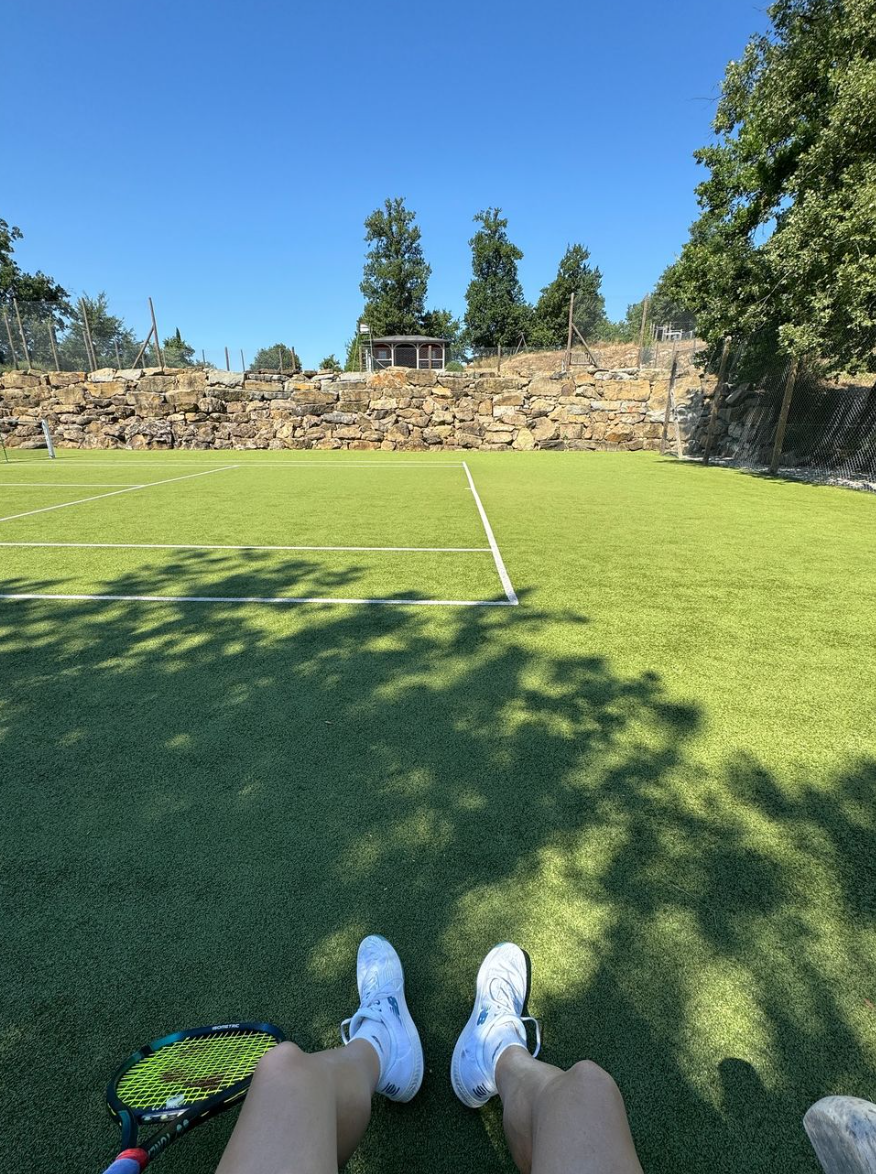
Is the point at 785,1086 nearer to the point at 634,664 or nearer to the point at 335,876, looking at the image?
the point at 335,876

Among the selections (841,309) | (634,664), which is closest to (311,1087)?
(634,664)

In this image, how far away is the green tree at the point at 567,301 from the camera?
4334cm

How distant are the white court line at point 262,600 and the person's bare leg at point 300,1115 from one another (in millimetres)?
3567

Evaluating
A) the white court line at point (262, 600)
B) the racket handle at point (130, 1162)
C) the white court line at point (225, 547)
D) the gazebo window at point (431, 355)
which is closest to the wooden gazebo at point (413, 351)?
the gazebo window at point (431, 355)

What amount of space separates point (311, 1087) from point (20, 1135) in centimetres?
75

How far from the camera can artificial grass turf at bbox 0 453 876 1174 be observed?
1.47 meters

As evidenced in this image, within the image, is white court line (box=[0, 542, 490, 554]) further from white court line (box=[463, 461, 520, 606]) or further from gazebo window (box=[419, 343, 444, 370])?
gazebo window (box=[419, 343, 444, 370])

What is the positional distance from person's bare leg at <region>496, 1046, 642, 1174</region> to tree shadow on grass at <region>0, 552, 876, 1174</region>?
14cm

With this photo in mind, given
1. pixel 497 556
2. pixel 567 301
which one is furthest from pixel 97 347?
pixel 567 301

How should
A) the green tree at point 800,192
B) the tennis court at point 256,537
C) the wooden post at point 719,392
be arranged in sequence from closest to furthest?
the tennis court at point 256,537, the green tree at point 800,192, the wooden post at point 719,392

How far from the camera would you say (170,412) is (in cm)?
2122

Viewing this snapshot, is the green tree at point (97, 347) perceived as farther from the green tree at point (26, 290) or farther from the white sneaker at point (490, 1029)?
the white sneaker at point (490, 1029)

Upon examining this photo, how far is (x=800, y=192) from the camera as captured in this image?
38.8ft

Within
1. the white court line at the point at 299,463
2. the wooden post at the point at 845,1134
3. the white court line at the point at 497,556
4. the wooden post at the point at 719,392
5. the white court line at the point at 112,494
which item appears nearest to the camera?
the wooden post at the point at 845,1134
